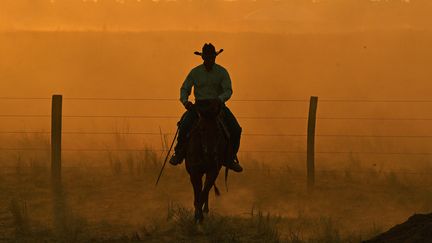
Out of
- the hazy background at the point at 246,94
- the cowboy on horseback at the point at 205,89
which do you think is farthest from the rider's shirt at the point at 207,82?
the hazy background at the point at 246,94

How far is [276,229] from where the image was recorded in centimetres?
1040

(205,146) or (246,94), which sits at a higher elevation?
(246,94)

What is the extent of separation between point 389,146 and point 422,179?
6847mm

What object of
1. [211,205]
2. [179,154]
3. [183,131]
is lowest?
[211,205]

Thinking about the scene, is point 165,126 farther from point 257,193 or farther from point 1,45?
point 1,45

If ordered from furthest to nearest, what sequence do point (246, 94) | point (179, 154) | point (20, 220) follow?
point (246, 94)
point (20, 220)
point (179, 154)

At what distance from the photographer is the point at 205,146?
10.6 m

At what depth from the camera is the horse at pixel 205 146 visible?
10430 millimetres

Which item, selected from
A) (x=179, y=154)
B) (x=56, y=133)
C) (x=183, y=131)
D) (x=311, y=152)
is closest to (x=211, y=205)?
(x=311, y=152)

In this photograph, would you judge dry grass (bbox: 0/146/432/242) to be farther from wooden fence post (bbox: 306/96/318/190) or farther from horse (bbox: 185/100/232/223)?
horse (bbox: 185/100/232/223)

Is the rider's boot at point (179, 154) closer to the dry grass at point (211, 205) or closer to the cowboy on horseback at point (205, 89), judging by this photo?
the cowboy on horseback at point (205, 89)

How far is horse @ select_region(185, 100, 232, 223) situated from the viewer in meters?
10.4

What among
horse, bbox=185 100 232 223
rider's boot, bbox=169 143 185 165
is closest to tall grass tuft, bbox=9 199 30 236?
rider's boot, bbox=169 143 185 165

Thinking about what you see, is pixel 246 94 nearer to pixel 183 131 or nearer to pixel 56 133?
pixel 56 133
